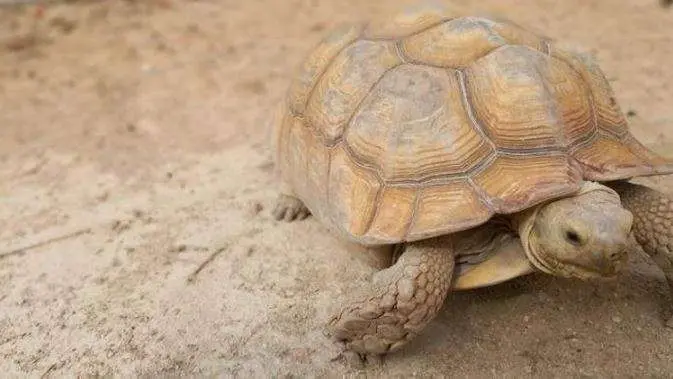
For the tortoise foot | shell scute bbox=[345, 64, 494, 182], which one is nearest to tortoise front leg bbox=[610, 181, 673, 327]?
shell scute bbox=[345, 64, 494, 182]

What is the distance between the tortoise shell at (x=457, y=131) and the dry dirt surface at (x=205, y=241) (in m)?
0.44

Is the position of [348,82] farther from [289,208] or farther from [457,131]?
[289,208]

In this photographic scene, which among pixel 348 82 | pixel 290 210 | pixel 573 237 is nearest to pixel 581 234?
pixel 573 237

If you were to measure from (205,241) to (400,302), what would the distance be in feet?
3.70

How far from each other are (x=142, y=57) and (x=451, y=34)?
307 cm

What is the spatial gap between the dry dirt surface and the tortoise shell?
44 centimetres

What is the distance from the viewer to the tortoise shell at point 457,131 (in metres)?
2.08

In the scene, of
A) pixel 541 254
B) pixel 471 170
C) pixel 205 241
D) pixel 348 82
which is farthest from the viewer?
pixel 205 241

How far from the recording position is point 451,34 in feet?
7.67

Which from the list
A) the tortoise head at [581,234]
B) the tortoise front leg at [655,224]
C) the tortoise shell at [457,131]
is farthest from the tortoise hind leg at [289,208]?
the tortoise front leg at [655,224]

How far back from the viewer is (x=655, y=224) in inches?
85.4

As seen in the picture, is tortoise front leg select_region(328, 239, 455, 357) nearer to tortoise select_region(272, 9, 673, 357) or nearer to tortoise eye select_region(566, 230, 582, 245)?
tortoise select_region(272, 9, 673, 357)

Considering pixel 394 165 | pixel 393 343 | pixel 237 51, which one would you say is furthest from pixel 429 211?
pixel 237 51

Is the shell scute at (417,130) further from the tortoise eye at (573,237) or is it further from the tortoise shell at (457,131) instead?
the tortoise eye at (573,237)
